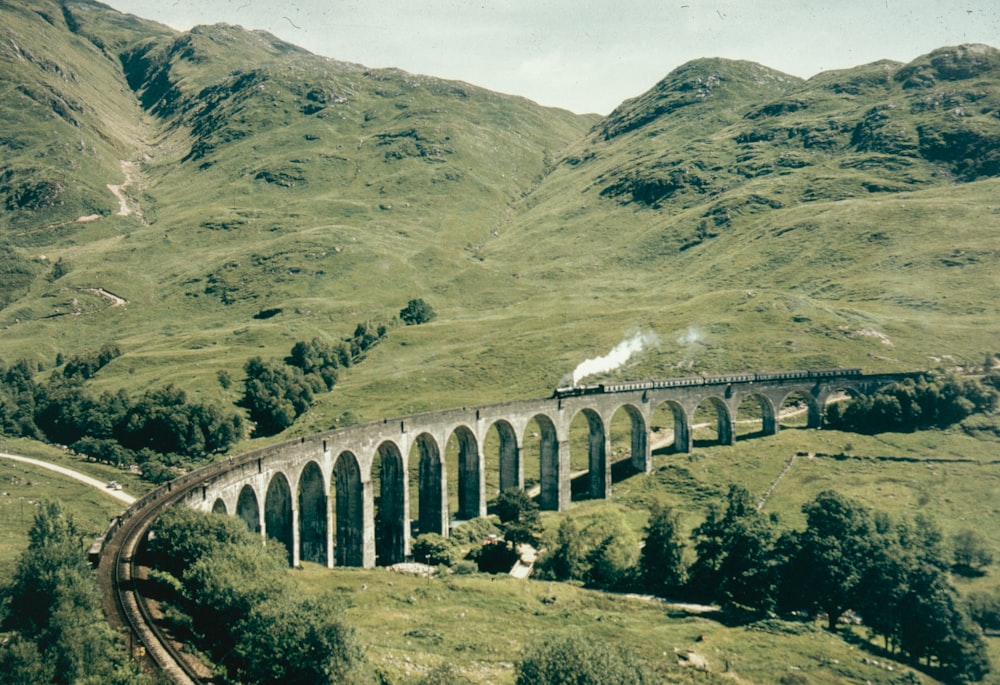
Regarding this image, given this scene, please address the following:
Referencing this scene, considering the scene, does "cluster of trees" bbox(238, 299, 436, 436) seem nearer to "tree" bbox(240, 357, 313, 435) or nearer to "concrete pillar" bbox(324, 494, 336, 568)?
"tree" bbox(240, 357, 313, 435)

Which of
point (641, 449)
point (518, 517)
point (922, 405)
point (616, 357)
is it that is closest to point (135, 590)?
point (518, 517)

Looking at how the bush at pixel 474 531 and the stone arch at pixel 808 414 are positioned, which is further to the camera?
the stone arch at pixel 808 414

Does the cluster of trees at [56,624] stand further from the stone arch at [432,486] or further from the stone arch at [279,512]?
the stone arch at [432,486]

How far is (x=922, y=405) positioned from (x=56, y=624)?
346 ft

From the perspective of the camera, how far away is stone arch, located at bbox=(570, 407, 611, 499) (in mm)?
95000

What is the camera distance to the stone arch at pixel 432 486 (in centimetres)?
8094

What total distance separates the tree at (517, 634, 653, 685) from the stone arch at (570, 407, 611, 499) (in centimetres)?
5680

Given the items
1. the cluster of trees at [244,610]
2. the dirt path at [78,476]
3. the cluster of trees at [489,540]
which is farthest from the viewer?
the dirt path at [78,476]

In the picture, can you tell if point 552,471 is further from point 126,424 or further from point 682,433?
point 126,424

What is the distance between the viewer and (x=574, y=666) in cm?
→ 3594

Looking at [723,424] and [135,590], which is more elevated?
[135,590]

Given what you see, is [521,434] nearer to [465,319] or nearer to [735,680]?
[735,680]

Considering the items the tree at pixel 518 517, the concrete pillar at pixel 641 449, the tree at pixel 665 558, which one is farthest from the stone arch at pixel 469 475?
the tree at pixel 665 558

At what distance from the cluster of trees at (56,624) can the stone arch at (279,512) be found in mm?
17403
